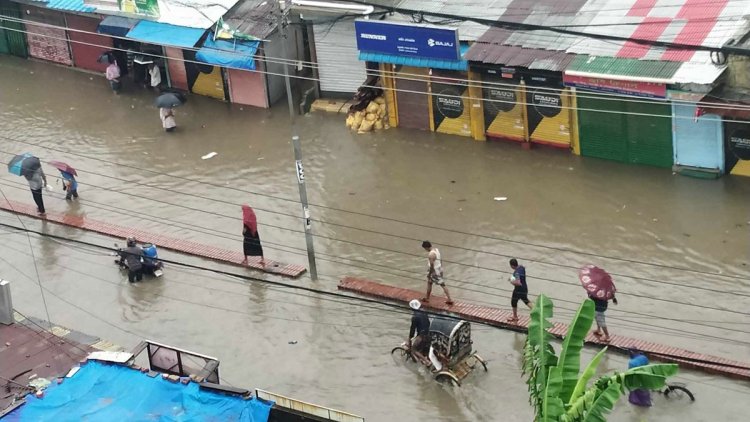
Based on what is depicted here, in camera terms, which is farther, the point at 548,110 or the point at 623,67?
the point at 548,110

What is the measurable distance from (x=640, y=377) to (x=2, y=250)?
54.2 ft

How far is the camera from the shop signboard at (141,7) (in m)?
32.1

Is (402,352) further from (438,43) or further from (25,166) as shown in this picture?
(25,166)

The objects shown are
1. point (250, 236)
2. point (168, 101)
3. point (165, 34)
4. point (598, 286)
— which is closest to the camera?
point (598, 286)

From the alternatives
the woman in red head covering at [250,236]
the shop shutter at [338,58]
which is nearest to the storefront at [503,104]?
the shop shutter at [338,58]

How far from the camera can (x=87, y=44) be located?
1383 inches

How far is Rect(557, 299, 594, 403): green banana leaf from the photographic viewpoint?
46.4 ft

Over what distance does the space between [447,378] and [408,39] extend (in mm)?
10635

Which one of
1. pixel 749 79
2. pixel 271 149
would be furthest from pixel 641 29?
pixel 271 149

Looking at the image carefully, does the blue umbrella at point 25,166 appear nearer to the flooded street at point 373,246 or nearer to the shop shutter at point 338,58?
the flooded street at point 373,246

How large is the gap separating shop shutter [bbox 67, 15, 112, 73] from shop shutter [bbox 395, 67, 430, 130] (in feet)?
35.2

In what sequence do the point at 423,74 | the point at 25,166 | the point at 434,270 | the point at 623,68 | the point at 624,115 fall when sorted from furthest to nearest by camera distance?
the point at 423,74
the point at 25,166
the point at 624,115
the point at 623,68
the point at 434,270

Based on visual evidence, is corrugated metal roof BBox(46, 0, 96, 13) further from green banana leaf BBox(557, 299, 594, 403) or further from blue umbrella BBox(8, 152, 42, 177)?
green banana leaf BBox(557, 299, 594, 403)

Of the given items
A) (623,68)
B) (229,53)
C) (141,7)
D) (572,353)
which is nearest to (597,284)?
(572,353)
